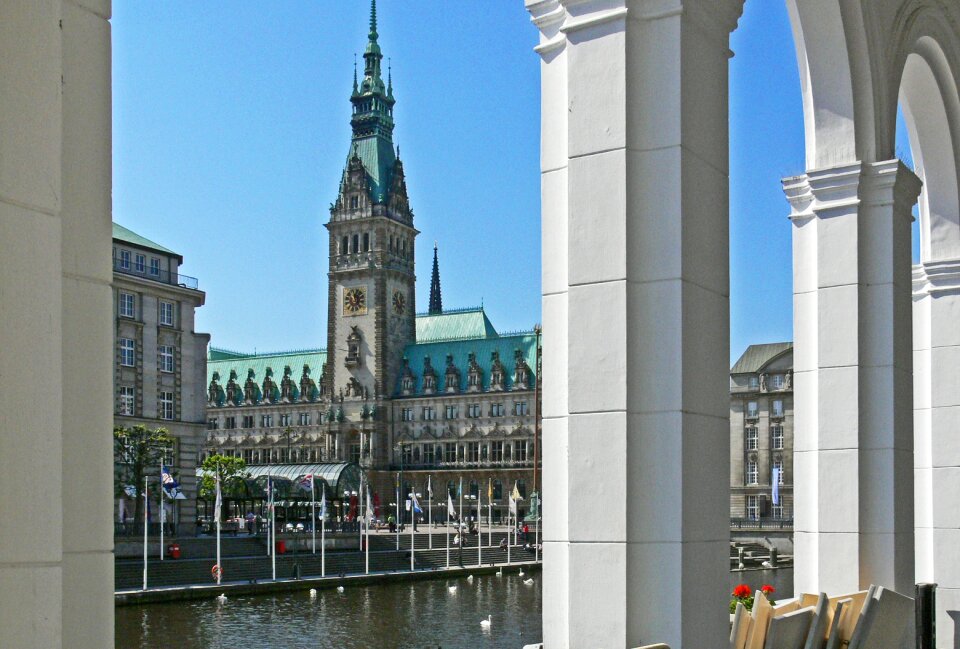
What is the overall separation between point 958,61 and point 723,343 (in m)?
5.69

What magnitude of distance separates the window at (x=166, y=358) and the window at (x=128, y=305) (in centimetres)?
225

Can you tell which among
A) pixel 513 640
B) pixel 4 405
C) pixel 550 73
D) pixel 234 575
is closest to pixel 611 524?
pixel 550 73

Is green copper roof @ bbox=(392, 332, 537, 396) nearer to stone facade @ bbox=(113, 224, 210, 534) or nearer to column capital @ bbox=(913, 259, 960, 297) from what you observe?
stone facade @ bbox=(113, 224, 210, 534)

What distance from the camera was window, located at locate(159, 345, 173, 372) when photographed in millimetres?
48281

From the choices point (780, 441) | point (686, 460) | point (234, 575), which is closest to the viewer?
point (686, 460)

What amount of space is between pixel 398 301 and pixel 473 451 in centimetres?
1447

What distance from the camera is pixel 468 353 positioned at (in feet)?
324

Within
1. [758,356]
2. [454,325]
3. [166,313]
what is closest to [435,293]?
[454,325]

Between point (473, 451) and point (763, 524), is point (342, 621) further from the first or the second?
point (473, 451)

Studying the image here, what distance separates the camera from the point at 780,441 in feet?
249

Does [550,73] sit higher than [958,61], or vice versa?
[958,61]

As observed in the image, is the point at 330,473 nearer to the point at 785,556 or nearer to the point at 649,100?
the point at 785,556

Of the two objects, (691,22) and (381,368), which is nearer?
(691,22)

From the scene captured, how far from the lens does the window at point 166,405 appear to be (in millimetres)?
48344
